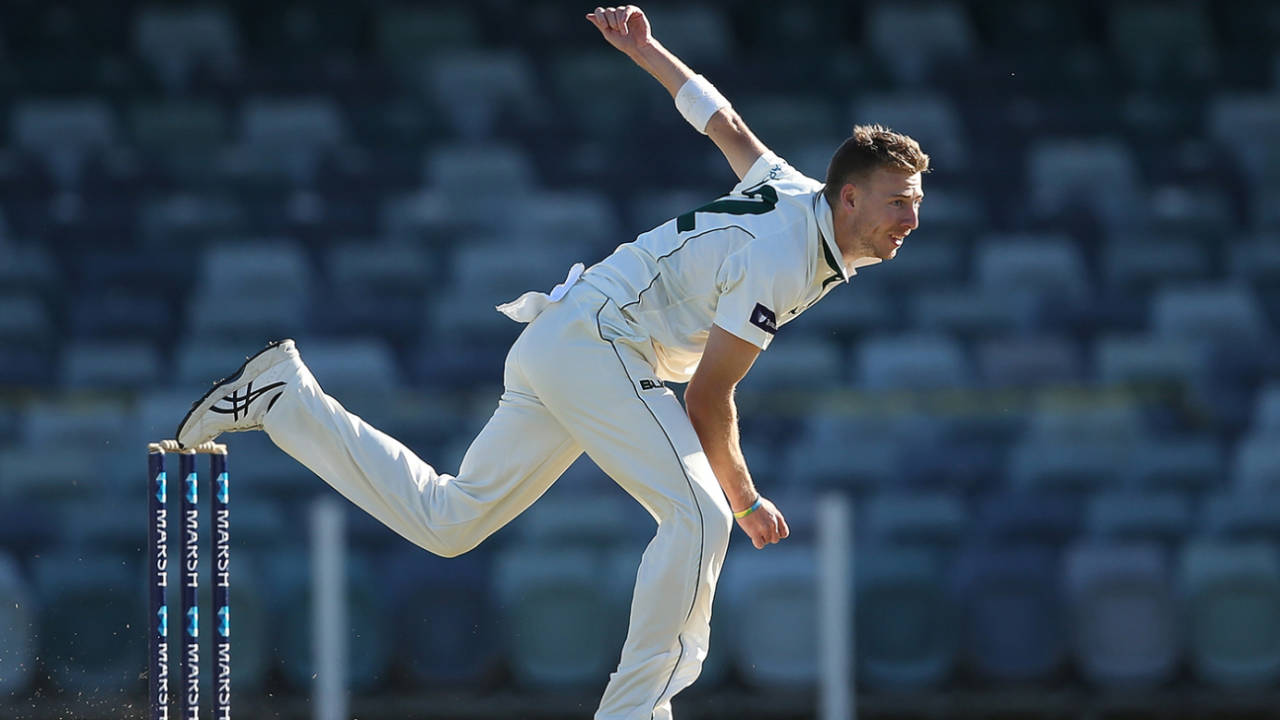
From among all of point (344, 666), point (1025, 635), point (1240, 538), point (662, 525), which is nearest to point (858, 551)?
point (1025, 635)

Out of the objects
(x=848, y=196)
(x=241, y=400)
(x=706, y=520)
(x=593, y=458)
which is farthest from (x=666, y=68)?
(x=241, y=400)

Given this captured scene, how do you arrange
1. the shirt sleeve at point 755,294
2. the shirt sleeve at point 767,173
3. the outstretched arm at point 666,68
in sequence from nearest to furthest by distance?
the shirt sleeve at point 755,294
the shirt sleeve at point 767,173
the outstretched arm at point 666,68

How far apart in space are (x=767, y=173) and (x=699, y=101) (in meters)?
0.32

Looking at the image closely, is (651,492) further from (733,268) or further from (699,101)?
(699,101)

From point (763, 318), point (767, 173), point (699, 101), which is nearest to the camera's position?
point (763, 318)

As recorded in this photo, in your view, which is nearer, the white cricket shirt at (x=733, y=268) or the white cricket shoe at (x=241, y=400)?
Result: the white cricket shirt at (x=733, y=268)

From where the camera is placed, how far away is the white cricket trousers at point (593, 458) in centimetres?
335

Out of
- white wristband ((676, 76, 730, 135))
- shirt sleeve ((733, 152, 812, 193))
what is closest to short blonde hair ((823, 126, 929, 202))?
shirt sleeve ((733, 152, 812, 193))

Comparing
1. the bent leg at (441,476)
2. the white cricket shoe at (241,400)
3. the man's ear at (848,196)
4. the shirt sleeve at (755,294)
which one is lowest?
the bent leg at (441,476)

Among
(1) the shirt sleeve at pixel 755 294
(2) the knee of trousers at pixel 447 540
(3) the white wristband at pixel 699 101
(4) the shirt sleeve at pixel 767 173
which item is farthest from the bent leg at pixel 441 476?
(3) the white wristband at pixel 699 101

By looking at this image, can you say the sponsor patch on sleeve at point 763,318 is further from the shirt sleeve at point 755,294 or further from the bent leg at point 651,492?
the bent leg at point 651,492

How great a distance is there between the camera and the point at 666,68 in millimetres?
3848

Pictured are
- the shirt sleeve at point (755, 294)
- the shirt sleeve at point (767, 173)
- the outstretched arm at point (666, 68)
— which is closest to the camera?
the shirt sleeve at point (755, 294)

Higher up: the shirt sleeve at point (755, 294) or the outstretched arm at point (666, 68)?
the outstretched arm at point (666, 68)
